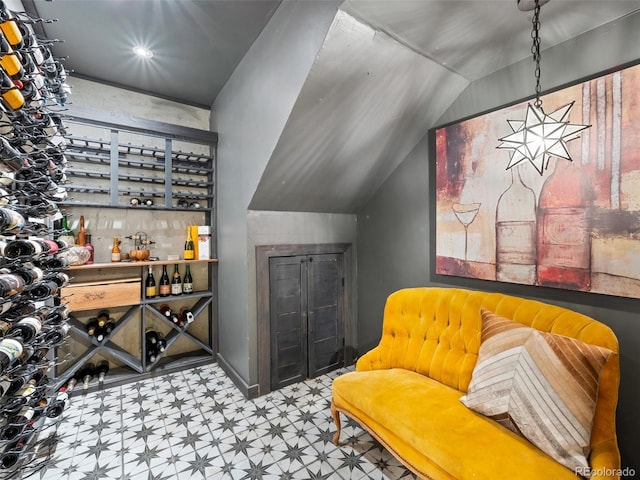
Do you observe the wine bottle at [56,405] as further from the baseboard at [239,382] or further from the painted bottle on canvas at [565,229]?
the painted bottle on canvas at [565,229]

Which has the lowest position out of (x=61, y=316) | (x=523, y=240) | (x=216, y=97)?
(x=61, y=316)

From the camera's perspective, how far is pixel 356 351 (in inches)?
124

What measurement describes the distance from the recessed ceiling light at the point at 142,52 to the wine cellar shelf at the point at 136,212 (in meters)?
0.57

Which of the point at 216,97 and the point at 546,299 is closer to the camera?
the point at 546,299

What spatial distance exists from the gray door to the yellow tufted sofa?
0.78m

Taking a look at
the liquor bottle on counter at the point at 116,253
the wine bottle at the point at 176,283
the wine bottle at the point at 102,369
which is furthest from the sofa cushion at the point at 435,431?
the liquor bottle on counter at the point at 116,253

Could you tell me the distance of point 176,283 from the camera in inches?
121

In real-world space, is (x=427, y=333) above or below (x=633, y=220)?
below

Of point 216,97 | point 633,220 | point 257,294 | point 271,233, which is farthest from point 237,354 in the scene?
point 633,220

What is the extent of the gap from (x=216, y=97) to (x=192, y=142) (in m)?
0.58

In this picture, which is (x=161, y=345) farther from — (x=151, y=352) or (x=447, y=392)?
(x=447, y=392)

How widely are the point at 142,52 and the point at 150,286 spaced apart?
6.83ft

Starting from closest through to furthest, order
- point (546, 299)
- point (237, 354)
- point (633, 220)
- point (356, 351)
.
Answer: point (633, 220) → point (546, 299) → point (237, 354) → point (356, 351)

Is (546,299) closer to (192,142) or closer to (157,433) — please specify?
(157,433)
